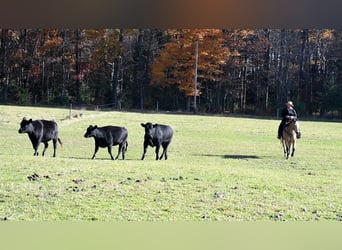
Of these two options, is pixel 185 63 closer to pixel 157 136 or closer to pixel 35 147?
pixel 157 136

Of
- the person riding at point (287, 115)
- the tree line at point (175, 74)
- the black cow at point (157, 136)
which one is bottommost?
the black cow at point (157, 136)

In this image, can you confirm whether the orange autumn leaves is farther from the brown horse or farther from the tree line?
the brown horse

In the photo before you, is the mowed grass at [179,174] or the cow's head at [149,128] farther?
the cow's head at [149,128]

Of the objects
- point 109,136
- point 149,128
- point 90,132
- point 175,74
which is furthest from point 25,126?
point 175,74

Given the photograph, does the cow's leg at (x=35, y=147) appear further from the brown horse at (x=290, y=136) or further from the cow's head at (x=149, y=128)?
the brown horse at (x=290, y=136)

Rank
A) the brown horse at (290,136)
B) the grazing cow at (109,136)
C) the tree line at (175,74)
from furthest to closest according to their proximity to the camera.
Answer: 1. the grazing cow at (109,136)
2. the brown horse at (290,136)
3. the tree line at (175,74)

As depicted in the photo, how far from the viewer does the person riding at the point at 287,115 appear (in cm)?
478

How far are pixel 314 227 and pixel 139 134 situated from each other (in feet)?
6.81

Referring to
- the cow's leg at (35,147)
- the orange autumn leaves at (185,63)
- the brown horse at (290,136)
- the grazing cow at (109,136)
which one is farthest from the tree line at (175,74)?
the cow's leg at (35,147)

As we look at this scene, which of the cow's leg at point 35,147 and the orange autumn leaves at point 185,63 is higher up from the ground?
the orange autumn leaves at point 185,63

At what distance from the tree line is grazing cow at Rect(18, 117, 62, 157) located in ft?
0.80

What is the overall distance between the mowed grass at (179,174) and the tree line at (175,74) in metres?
0.17

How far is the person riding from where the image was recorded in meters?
4.78

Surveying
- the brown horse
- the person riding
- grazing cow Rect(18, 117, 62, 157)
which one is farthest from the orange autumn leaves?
grazing cow Rect(18, 117, 62, 157)
